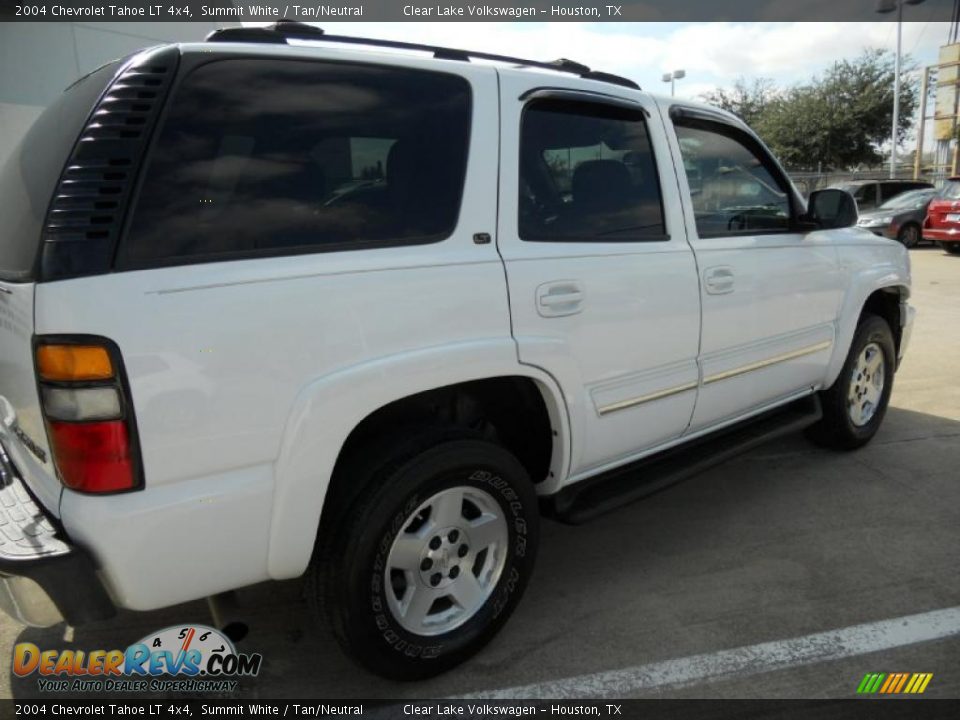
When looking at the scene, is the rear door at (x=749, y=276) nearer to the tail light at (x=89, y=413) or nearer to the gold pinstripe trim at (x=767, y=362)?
the gold pinstripe trim at (x=767, y=362)

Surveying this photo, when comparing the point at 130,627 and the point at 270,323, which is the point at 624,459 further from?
the point at 130,627

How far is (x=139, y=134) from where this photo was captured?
1.82m

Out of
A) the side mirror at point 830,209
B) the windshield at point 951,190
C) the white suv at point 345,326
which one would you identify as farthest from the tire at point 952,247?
the white suv at point 345,326

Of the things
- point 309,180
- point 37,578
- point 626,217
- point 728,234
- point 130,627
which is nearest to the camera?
point 37,578

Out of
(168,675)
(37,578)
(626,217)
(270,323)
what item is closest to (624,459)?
(626,217)

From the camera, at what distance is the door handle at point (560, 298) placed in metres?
2.45

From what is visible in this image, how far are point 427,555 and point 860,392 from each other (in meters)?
3.31

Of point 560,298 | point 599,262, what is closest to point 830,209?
point 599,262

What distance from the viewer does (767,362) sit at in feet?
11.5

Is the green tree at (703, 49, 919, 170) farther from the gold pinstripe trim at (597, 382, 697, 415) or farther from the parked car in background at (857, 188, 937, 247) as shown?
the gold pinstripe trim at (597, 382, 697, 415)

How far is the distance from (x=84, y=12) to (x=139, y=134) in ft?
37.5

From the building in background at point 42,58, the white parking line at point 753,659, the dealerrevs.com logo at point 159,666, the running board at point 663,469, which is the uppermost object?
the building in background at point 42,58

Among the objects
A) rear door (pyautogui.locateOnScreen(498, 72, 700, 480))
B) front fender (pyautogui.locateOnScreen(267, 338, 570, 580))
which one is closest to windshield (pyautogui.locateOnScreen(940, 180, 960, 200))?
rear door (pyautogui.locateOnScreen(498, 72, 700, 480))

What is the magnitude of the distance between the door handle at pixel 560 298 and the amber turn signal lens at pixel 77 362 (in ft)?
4.37
